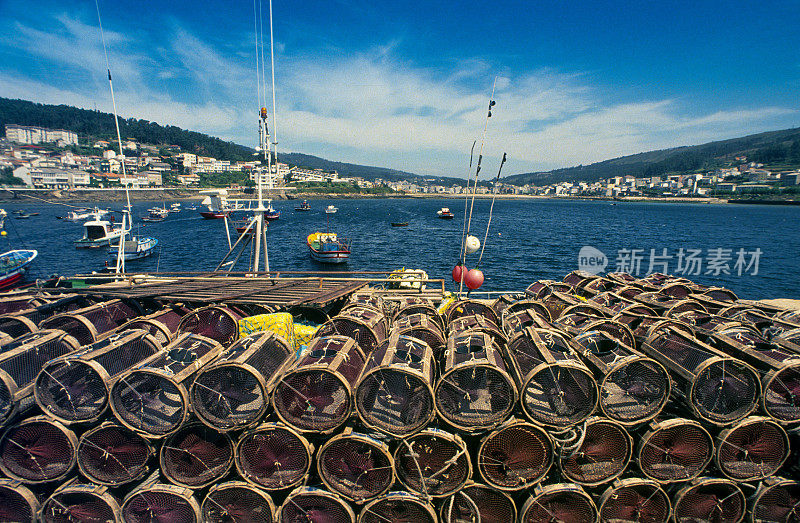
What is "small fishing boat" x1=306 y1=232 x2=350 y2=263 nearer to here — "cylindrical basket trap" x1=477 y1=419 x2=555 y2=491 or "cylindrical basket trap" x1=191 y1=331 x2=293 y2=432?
"cylindrical basket trap" x1=191 y1=331 x2=293 y2=432

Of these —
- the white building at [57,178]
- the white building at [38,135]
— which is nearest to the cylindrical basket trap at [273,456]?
the white building at [57,178]

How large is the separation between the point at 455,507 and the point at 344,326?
341 centimetres


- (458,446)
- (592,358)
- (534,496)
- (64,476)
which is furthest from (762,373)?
(64,476)

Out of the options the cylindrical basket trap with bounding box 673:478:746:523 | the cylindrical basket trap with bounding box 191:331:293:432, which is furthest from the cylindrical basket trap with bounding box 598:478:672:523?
the cylindrical basket trap with bounding box 191:331:293:432

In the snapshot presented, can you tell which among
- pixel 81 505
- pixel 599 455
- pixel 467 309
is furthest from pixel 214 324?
pixel 599 455

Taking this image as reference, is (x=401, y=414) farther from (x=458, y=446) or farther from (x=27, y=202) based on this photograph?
(x=27, y=202)

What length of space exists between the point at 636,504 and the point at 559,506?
1148 mm

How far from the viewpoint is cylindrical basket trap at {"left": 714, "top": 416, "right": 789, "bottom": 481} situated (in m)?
4.78

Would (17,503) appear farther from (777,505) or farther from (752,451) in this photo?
(777,505)

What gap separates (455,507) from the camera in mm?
4855

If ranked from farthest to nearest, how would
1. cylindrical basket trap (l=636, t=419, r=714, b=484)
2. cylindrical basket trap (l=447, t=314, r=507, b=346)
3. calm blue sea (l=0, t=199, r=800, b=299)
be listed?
calm blue sea (l=0, t=199, r=800, b=299) < cylindrical basket trap (l=447, t=314, r=507, b=346) < cylindrical basket trap (l=636, t=419, r=714, b=484)

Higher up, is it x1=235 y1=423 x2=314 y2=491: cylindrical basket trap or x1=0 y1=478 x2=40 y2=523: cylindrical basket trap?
x1=235 y1=423 x2=314 y2=491: cylindrical basket trap

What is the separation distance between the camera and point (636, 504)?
486 centimetres

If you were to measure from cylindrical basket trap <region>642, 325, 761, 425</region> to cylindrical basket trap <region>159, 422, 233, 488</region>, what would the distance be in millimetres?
6568
